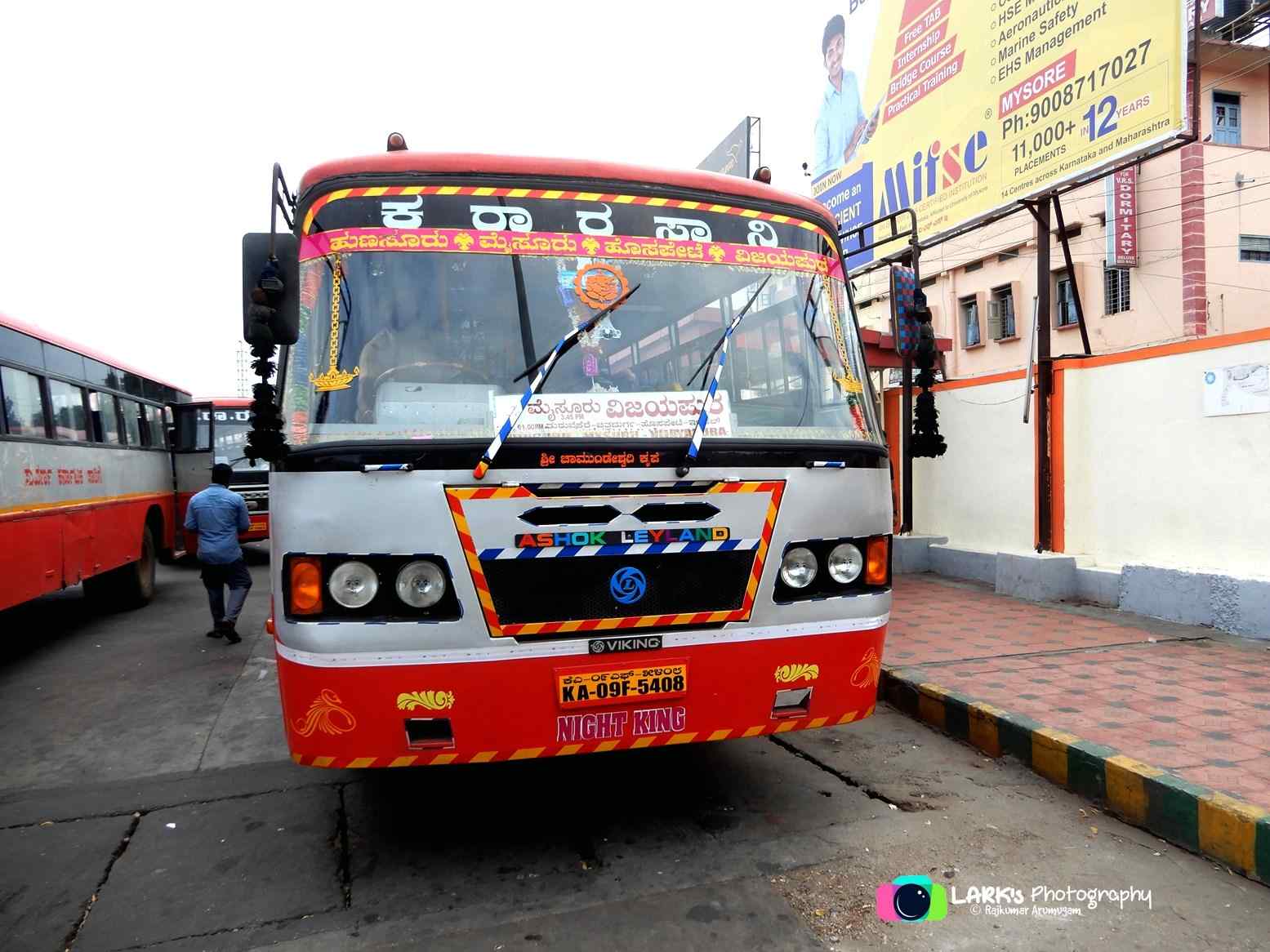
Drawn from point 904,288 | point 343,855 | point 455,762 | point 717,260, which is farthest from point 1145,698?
point 343,855

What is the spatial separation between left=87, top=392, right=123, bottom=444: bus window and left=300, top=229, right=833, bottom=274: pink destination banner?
6934mm

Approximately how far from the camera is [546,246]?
3230 mm

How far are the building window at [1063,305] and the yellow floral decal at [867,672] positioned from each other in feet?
59.2

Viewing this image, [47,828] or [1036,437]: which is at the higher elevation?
[1036,437]

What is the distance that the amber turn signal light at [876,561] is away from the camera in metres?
3.39

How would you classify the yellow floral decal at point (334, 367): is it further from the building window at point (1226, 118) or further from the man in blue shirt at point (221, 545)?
the building window at point (1226, 118)

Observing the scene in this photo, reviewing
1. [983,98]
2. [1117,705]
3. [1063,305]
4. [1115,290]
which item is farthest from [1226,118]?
[1117,705]

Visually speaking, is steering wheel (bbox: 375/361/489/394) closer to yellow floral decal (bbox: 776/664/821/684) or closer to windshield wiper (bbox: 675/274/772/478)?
windshield wiper (bbox: 675/274/772/478)

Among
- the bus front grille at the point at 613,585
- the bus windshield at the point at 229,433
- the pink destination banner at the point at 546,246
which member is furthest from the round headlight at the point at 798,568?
the bus windshield at the point at 229,433

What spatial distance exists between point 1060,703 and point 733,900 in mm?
2591

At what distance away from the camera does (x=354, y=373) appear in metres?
2.99

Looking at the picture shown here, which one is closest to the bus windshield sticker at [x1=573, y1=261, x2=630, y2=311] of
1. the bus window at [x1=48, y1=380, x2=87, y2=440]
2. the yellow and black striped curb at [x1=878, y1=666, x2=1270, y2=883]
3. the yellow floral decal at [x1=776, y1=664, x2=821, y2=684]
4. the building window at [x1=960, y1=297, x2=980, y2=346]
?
the yellow floral decal at [x1=776, y1=664, x2=821, y2=684]

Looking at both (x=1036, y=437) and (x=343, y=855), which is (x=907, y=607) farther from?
(x=343, y=855)

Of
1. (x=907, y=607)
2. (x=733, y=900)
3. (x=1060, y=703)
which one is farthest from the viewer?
(x=907, y=607)
